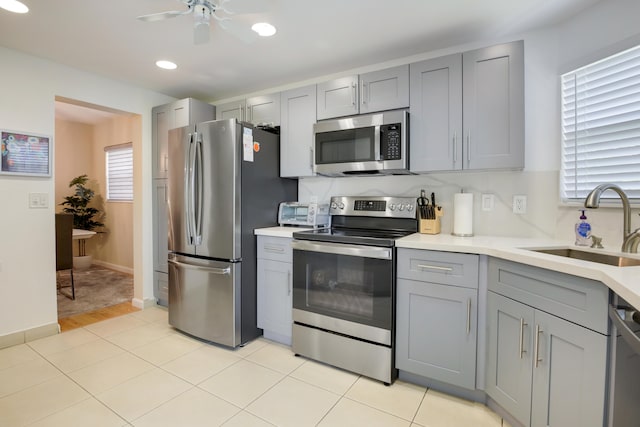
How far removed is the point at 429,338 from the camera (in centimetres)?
188

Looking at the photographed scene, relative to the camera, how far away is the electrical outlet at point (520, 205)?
2.15 m

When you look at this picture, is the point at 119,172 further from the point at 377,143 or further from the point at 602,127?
the point at 602,127

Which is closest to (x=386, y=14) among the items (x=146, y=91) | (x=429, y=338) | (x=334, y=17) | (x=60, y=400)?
(x=334, y=17)

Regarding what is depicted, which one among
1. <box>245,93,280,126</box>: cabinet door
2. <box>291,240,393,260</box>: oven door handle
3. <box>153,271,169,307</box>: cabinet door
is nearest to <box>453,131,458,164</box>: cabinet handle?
<box>291,240,393,260</box>: oven door handle

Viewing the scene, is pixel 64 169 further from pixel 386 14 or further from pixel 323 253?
pixel 386 14

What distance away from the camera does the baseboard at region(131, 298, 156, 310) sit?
3.35m

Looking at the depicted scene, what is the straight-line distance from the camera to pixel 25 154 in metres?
2.53

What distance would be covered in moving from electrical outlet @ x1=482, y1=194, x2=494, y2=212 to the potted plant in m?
5.64

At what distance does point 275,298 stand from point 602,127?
8.11ft

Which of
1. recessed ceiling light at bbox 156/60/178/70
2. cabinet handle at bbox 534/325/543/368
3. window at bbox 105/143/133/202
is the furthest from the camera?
window at bbox 105/143/133/202

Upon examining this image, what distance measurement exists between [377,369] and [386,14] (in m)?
2.28

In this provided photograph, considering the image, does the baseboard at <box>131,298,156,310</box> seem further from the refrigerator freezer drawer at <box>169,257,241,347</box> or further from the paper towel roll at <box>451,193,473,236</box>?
the paper towel roll at <box>451,193,473,236</box>

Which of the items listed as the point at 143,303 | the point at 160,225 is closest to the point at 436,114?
the point at 160,225

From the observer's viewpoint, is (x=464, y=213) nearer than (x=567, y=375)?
No
